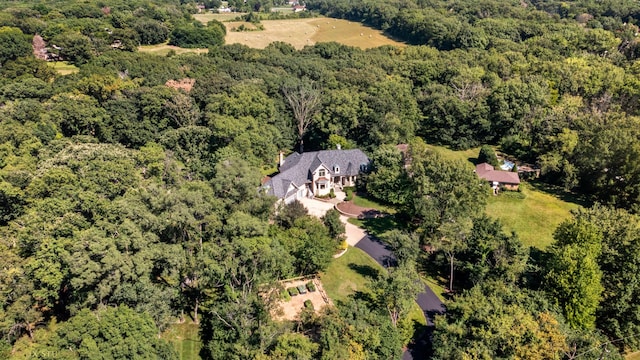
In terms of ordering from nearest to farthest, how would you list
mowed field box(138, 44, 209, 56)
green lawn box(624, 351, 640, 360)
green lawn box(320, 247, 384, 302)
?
1. green lawn box(624, 351, 640, 360)
2. green lawn box(320, 247, 384, 302)
3. mowed field box(138, 44, 209, 56)

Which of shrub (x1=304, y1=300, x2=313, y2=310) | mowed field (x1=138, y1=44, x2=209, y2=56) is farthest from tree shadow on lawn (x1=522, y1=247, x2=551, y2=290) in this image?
mowed field (x1=138, y1=44, x2=209, y2=56)

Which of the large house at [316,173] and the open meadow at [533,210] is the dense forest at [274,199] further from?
the large house at [316,173]

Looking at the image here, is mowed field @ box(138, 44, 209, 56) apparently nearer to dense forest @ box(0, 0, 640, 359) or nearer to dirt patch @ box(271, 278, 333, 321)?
dense forest @ box(0, 0, 640, 359)

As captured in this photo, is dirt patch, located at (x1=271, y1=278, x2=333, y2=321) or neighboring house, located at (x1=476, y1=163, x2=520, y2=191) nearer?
dirt patch, located at (x1=271, y1=278, x2=333, y2=321)

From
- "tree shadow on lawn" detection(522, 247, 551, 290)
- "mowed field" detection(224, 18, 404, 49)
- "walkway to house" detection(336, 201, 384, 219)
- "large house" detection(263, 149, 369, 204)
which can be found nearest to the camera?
"tree shadow on lawn" detection(522, 247, 551, 290)

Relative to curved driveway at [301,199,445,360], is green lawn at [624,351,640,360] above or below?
above

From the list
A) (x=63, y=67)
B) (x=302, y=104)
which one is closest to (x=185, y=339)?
(x=302, y=104)

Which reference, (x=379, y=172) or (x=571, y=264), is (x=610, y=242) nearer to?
(x=571, y=264)

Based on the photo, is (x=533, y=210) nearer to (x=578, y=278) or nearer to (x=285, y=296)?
(x=578, y=278)
